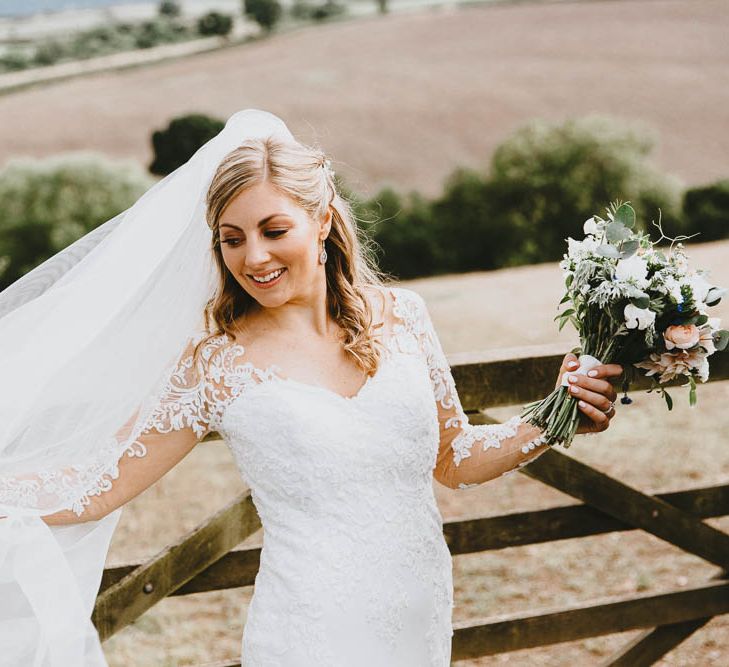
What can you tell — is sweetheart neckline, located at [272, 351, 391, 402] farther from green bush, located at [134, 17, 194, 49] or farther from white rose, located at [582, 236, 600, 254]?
green bush, located at [134, 17, 194, 49]

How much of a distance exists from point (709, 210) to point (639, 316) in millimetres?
14123

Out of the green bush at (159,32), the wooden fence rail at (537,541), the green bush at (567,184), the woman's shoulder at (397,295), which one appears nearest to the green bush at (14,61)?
the green bush at (159,32)

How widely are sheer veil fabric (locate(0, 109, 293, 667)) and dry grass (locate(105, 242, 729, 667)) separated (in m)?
1.22

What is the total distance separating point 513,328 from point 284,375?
8219 mm

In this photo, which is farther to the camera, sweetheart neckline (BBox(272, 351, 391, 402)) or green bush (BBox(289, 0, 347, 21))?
green bush (BBox(289, 0, 347, 21))

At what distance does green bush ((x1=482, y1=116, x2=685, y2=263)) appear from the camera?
15227 mm

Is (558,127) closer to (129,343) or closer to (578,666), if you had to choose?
(578,666)

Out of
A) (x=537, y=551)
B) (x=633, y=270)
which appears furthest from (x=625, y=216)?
(x=537, y=551)

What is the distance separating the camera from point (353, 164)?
1548cm

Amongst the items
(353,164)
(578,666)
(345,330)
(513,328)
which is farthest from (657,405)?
(353,164)

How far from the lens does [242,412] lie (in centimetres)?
213

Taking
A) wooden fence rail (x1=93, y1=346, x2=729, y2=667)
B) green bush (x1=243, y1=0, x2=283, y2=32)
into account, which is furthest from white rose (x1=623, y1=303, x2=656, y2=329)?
green bush (x1=243, y1=0, x2=283, y2=32)

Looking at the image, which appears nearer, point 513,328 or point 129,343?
point 129,343

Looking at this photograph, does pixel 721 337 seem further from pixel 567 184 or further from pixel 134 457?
pixel 567 184
